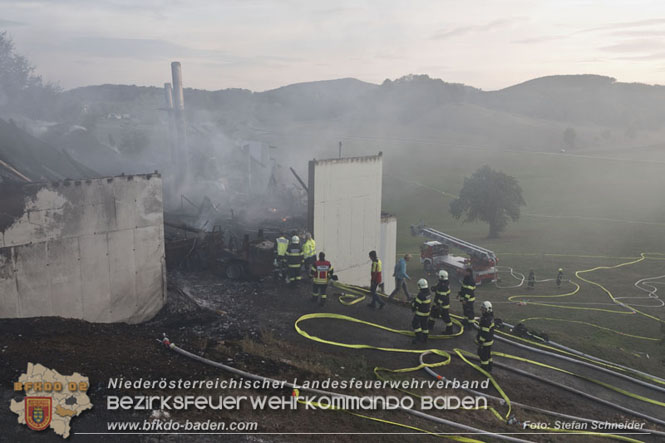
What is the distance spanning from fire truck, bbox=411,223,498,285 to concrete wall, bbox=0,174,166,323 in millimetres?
16019

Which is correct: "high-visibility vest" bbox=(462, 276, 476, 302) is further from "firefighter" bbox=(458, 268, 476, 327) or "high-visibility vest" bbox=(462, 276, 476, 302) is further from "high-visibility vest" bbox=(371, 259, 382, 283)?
"high-visibility vest" bbox=(371, 259, 382, 283)

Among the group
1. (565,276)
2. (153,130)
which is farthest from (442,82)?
(565,276)

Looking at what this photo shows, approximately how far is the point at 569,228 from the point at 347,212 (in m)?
30.4

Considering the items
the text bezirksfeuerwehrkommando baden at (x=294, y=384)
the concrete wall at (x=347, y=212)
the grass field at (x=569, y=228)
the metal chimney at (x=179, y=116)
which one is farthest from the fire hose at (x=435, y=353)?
the metal chimney at (x=179, y=116)

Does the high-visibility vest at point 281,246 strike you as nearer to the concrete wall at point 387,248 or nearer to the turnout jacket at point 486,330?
the turnout jacket at point 486,330

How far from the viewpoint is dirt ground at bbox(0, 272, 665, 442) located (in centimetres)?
614

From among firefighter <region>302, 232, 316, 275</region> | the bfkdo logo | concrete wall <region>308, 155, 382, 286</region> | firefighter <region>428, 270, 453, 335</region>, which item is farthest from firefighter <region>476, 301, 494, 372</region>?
concrete wall <region>308, 155, 382, 286</region>

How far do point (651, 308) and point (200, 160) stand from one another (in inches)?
1258

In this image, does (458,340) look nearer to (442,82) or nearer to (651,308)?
(651,308)

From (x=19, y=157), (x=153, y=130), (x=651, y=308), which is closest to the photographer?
(x=19, y=157)

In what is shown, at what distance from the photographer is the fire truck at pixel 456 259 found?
75.7 feet

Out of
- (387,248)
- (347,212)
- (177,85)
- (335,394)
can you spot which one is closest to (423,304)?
(335,394)

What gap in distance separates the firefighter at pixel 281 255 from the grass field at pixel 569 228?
7.72 m

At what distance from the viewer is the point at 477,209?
1464 inches
